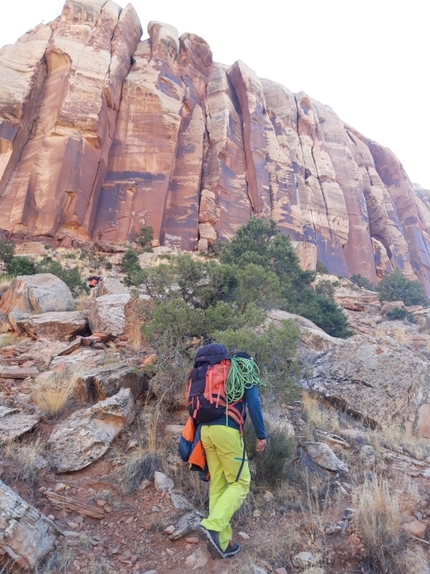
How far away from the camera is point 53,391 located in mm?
4832

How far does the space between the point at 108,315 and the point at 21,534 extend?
5138 millimetres

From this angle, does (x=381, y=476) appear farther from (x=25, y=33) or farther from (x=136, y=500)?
(x=25, y=33)

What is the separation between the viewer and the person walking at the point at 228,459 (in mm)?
2975

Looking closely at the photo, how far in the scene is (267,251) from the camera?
47.4 ft

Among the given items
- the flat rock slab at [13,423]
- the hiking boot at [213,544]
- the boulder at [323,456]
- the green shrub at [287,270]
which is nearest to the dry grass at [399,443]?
the boulder at [323,456]

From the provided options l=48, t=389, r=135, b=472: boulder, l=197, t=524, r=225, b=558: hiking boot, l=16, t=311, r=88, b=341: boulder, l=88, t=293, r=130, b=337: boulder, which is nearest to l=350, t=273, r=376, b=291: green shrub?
l=88, t=293, r=130, b=337: boulder

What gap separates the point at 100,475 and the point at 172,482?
70 cm

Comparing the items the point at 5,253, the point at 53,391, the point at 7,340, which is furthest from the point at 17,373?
the point at 5,253

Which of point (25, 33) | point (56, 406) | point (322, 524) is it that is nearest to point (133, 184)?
point (25, 33)

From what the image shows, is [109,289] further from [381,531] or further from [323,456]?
[381,531]

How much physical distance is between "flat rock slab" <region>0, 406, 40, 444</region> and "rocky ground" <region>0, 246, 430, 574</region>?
0.01 meters

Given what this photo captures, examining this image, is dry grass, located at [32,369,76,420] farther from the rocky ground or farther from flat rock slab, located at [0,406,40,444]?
flat rock slab, located at [0,406,40,444]

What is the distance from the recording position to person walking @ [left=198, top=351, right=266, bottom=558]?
2.97 meters

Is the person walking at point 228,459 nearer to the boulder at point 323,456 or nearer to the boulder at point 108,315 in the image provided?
the boulder at point 323,456
